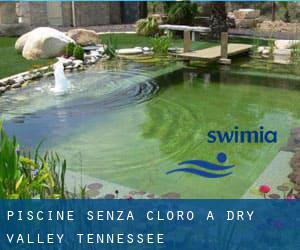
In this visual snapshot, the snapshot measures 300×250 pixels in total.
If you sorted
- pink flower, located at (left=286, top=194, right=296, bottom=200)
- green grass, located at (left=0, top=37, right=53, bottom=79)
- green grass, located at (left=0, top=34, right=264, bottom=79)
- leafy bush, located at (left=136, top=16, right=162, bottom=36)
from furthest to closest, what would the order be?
leafy bush, located at (left=136, top=16, right=162, bottom=36) < green grass, located at (left=0, top=34, right=264, bottom=79) < green grass, located at (left=0, top=37, right=53, bottom=79) < pink flower, located at (left=286, top=194, right=296, bottom=200)

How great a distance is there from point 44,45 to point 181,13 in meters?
7.13

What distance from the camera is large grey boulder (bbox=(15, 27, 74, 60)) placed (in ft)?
39.0

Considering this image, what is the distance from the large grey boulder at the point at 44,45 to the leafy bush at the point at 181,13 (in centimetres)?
612

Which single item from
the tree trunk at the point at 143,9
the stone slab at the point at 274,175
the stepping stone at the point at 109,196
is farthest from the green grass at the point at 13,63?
the tree trunk at the point at 143,9

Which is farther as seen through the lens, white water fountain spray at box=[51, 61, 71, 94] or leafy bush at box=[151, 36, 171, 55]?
leafy bush at box=[151, 36, 171, 55]

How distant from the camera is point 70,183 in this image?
182 inches

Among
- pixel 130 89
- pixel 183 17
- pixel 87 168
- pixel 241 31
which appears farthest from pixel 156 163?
pixel 241 31

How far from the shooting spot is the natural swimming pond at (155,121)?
4984 mm

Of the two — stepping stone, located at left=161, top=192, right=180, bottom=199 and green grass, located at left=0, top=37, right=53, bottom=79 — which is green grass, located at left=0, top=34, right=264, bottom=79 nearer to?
green grass, located at left=0, top=37, right=53, bottom=79

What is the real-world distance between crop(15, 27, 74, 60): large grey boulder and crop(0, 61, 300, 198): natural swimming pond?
189 centimetres

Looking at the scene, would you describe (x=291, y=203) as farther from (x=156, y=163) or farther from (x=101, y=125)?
(x=101, y=125)

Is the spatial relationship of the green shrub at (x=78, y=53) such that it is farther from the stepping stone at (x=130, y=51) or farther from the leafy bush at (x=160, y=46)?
the leafy bush at (x=160, y=46)

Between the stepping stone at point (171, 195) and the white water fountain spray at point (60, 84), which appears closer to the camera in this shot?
the stepping stone at point (171, 195)

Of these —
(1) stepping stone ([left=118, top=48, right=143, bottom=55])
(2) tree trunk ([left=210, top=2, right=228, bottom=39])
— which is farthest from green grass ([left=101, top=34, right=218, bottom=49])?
(2) tree trunk ([left=210, top=2, right=228, bottom=39])
